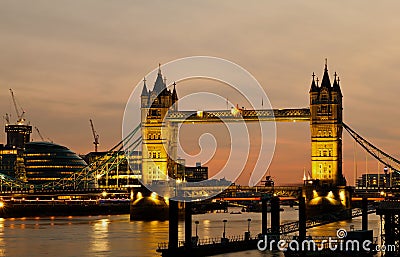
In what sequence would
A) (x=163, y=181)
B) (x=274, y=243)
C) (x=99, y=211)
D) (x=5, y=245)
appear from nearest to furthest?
(x=274, y=243), (x=5, y=245), (x=163, y=181), (x=99, y=211)

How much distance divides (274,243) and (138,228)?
116ft

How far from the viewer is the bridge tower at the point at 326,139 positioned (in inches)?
5305

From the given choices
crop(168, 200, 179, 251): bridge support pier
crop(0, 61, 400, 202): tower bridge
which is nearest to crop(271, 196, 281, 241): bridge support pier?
crop(168, 200, 179, 251): bridge support pier

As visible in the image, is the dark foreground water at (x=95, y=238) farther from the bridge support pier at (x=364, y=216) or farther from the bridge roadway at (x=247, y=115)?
the bridge roadway at (x=247, y=115)

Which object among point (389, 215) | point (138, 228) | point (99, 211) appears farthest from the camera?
point (99, 211)

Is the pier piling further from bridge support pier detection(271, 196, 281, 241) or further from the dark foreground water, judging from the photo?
the dark foreground water

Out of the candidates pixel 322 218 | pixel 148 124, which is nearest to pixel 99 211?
pixel 148 124

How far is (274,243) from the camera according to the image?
82.1 meters

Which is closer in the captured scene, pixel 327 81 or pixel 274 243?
pixel 274 243

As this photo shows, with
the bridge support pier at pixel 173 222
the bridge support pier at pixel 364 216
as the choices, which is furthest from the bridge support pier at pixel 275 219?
the bridge support pier at pixel 173 222

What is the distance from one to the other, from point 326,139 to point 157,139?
24.2 meters

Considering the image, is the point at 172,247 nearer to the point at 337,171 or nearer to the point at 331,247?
the point at 331,247

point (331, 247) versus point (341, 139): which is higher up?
point (341, 139)

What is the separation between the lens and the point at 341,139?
138500 mm
